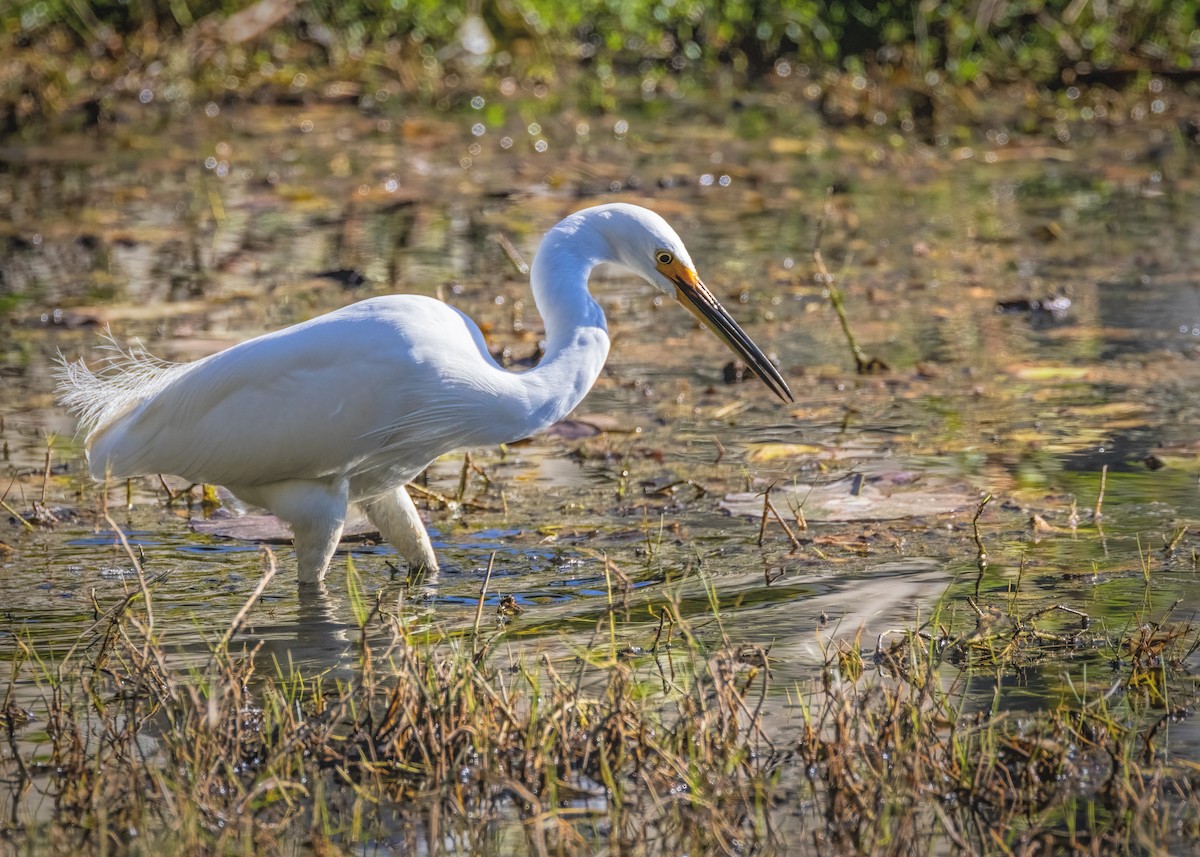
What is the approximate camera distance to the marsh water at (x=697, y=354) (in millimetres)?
4340

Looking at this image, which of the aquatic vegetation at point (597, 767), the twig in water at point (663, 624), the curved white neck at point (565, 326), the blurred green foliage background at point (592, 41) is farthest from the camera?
the blurred green foliage background at point (592, 41)

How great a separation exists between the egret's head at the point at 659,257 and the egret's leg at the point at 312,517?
98 cm

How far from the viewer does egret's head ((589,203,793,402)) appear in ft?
14.4

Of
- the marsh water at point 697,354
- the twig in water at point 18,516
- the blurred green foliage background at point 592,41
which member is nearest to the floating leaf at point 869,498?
the marsh water at point 697,354

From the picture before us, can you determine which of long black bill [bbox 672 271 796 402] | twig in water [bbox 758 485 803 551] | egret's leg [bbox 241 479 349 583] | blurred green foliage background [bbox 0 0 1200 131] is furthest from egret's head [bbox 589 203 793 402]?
blurred green foliage background [bbox 0 0 1200 131]

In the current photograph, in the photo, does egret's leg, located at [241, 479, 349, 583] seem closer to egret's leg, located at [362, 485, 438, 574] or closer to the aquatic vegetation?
egret's leg, located at [362, 485, 438, 574]

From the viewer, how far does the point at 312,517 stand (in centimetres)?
445

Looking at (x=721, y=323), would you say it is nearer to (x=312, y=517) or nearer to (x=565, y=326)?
(x=565, y=326)

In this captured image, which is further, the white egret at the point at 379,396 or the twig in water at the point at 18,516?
the twig in water at the point at 18,516

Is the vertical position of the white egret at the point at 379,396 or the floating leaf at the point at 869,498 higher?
the white egret at the point at 379,396

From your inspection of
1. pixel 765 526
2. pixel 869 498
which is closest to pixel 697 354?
pixel 869 498

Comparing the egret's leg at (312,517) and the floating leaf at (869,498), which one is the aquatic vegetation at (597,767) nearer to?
the egret's leg at (312,517)

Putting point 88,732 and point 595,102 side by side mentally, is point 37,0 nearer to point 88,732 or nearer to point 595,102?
point 595,102

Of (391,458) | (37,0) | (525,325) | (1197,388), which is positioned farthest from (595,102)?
(391,458)
